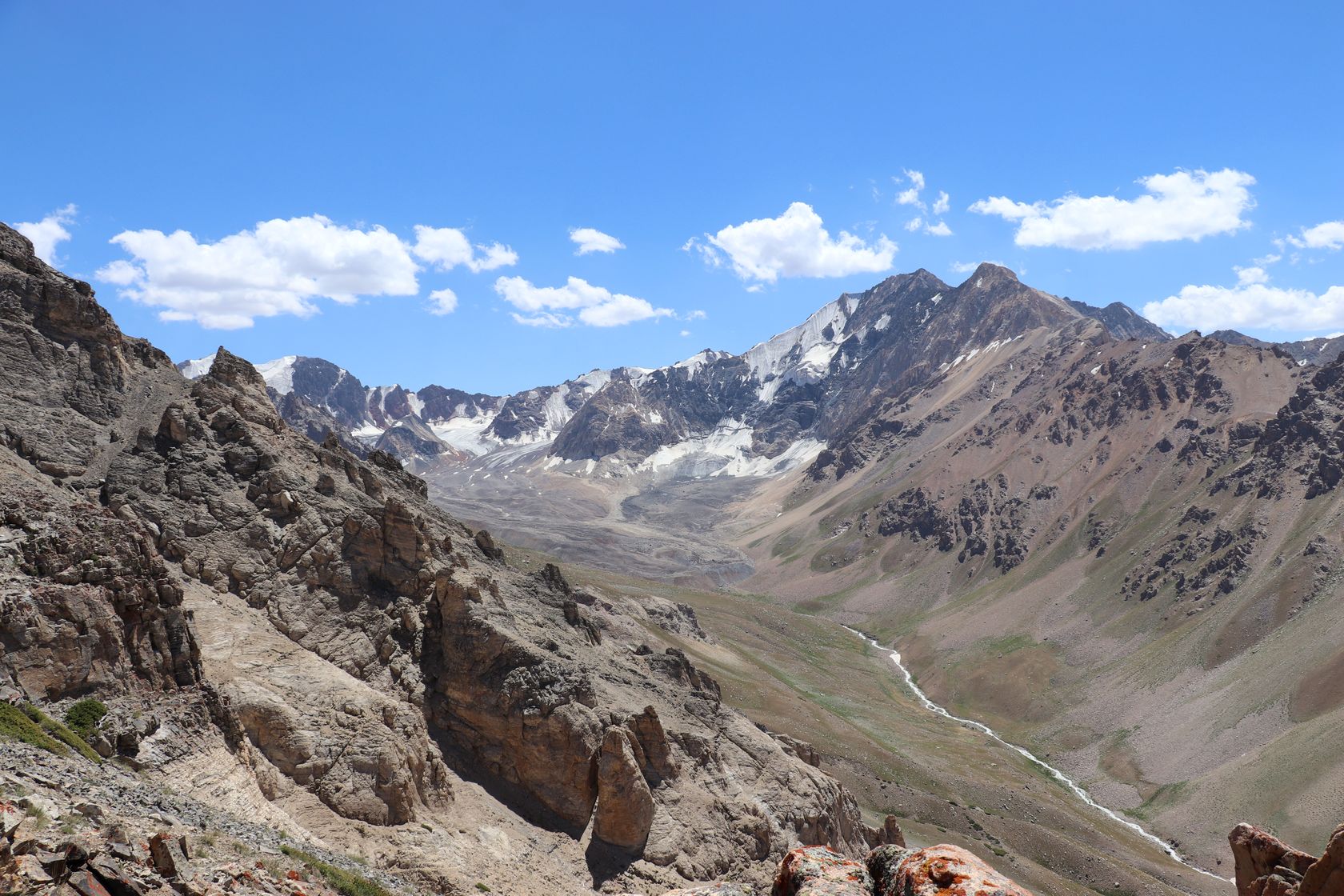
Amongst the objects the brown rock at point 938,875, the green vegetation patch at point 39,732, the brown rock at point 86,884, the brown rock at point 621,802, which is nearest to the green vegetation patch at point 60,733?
the green vegetation patch at point 39,732

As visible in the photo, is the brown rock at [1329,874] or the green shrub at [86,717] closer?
the brown rock at [1329,874]

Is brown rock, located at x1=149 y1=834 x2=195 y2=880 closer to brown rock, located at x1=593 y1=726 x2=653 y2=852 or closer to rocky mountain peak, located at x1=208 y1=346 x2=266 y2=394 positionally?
brown rock, located at x1=593 y1=726 x2=653 y2=852

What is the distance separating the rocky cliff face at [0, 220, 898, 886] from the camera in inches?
1056

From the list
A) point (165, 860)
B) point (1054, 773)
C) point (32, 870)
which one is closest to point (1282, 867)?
point (165, 860)

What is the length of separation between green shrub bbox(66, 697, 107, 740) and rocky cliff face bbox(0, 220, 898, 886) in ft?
2.68

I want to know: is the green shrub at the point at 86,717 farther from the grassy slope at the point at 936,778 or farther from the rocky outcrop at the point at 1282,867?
the grassy slope at the point at 936,778

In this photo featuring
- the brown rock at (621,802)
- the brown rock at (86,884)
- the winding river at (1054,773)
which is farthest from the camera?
the winding river at (1054,773)

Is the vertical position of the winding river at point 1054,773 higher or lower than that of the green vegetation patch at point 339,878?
lower

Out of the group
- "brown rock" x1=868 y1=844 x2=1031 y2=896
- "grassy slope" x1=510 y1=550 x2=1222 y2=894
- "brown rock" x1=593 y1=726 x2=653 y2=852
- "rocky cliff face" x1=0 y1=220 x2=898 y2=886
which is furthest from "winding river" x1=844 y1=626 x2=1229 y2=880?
"brown rock" x1=868 y1=844 x2=1031 y2=896

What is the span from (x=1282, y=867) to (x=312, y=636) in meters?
31.5

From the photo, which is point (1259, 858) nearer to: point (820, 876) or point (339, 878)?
point (820, 876)

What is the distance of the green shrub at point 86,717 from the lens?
2341 centimetres

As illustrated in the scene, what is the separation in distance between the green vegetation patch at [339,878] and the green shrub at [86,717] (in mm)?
6131

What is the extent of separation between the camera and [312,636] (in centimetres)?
3544
